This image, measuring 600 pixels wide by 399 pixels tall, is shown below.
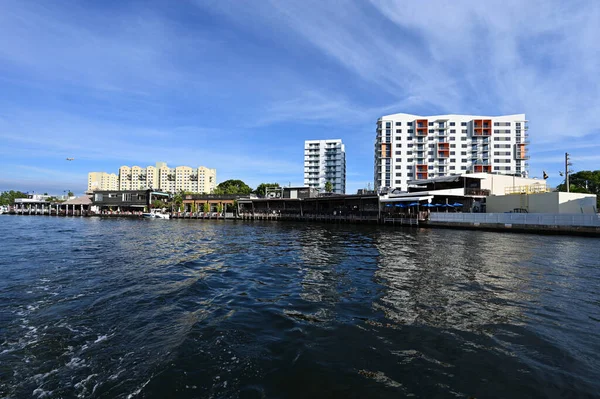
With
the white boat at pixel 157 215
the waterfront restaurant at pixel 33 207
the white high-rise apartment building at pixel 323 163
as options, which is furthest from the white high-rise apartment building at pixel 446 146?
the waterfront restaurant at pixel 33 207

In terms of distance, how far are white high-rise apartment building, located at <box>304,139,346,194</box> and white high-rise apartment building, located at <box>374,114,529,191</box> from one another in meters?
27.2

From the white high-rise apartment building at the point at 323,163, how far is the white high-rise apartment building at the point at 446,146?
2721 cm

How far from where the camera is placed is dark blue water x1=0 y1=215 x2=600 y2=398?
5.49 metres

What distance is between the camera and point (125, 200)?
95750mm

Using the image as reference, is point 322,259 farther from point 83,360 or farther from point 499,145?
point 499,145

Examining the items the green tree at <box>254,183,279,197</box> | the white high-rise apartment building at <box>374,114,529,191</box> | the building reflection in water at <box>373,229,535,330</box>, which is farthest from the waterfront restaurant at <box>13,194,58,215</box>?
the building reflection in water at <box>373,229,535,330</box>

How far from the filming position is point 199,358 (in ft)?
20.9

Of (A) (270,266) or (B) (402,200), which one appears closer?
(A) (270,266)

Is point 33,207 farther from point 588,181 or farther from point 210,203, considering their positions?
point 588,181

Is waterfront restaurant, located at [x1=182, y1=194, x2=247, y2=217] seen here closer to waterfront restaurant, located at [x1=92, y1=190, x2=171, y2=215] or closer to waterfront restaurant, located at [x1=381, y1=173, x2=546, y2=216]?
waterfront restaurant, located at [x1=92, y1=190, x2=171, y2=215]

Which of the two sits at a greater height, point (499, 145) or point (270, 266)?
point (499, 145)

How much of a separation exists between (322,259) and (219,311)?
10522 millimetres

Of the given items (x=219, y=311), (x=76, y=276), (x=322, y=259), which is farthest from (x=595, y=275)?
(x=76, y=276)

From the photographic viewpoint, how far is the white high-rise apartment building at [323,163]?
12556 centimetres
